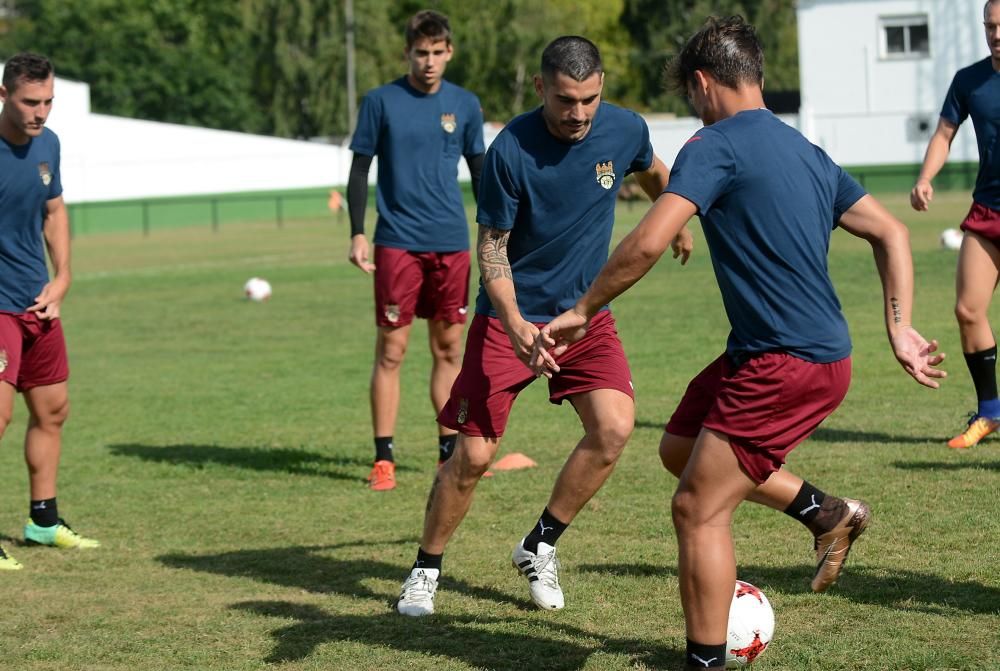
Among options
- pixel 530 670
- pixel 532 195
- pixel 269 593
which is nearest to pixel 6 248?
pixel 269 593

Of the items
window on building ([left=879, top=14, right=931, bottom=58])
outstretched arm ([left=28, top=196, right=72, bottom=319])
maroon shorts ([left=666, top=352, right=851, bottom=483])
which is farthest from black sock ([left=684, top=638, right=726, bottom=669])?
window on building ([left=879, top=14, right=931, bottom=58])

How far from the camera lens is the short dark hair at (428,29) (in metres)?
8.07

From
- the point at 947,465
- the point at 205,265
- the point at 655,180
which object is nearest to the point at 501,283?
the point at 655,180

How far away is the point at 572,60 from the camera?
532cm

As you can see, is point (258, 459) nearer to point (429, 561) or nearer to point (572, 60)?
point (429, 561)

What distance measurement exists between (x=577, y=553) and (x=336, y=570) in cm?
111

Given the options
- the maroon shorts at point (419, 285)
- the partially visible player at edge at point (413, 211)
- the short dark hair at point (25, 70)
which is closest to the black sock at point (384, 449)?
the partially visible player at edge at point (413, 211)

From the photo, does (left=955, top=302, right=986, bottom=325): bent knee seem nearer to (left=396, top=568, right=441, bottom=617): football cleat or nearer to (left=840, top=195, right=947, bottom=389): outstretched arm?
(left=840, top=195, right=947, bottom=389): outstretched arm

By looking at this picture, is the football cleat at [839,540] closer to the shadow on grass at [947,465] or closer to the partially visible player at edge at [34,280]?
the shadow on grass at [947,465]

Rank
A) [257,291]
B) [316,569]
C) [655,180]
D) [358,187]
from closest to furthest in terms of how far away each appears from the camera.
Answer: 1. [655,180]
2. [316,569]
3. [358,187]
4. [257,291]

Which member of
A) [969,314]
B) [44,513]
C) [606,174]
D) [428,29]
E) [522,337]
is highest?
[428,29]

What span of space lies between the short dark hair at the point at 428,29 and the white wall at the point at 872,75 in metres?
38.8

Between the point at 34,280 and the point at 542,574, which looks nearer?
the point at 542,574

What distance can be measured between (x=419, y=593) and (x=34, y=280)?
2.63 metres
